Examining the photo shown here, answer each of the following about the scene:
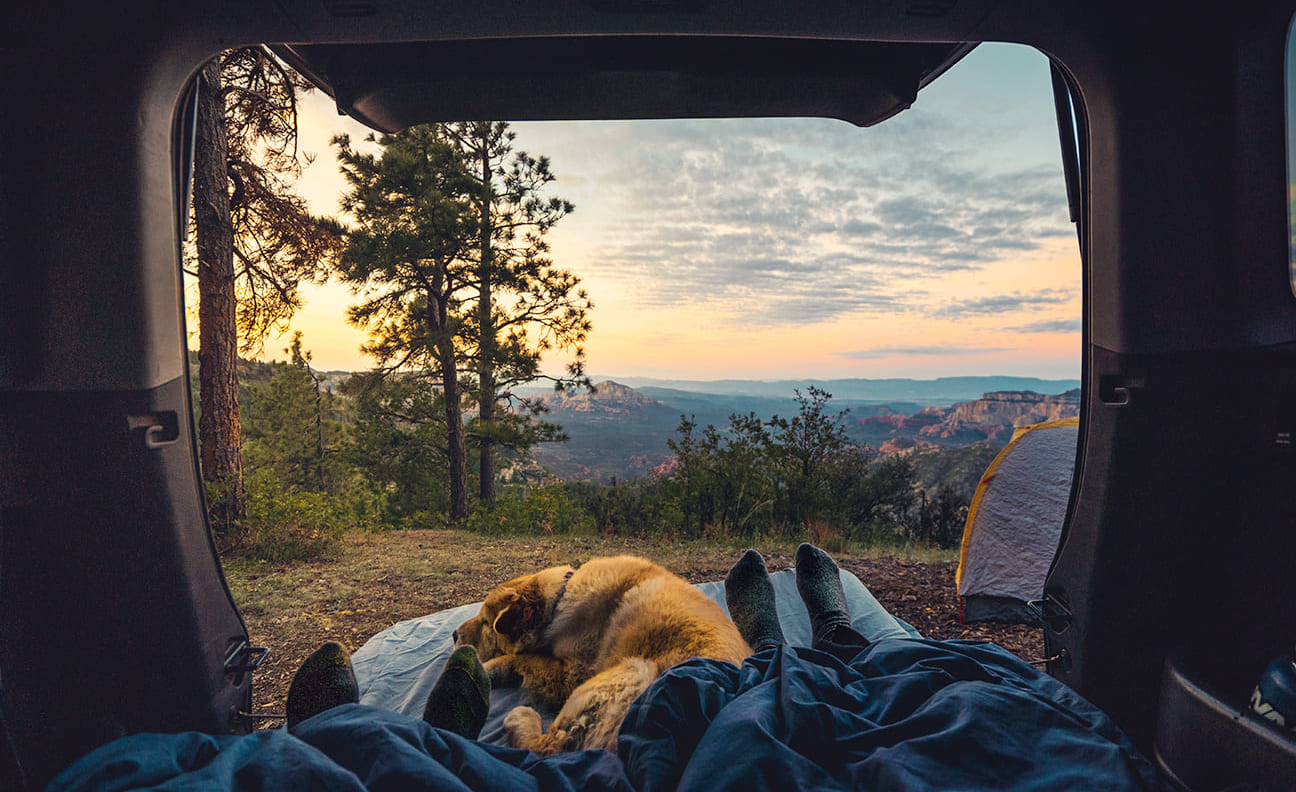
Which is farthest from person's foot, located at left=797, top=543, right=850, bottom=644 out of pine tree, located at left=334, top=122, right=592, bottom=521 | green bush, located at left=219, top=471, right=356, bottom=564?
pine tree, located at left=334, top=122, right=592, bottom=521

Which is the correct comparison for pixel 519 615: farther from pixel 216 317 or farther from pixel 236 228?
pixel 236 228

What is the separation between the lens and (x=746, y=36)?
1473 millimetres

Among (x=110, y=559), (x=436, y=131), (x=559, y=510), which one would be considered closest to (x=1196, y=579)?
(x=110, y=559)

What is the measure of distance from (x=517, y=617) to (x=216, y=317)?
21.3 feet

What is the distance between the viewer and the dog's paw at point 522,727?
199cm

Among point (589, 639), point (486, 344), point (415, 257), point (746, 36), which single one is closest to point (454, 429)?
point (486, 344)

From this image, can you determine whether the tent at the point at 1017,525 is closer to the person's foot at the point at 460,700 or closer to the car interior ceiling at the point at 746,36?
the car interior ceiling at the point at 746,36

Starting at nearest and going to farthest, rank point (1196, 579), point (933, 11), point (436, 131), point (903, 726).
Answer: point (903, 726) → point (933, 11) → point (1196, 579) → point (436, 131)

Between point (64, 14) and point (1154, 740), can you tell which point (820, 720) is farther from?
point (64, 14)

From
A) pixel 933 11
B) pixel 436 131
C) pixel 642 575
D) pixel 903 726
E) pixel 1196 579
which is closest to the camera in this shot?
pixel 903 726

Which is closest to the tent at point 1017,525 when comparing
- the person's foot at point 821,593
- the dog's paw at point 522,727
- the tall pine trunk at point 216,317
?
the person's foot at point 821,593

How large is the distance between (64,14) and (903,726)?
2584 mm

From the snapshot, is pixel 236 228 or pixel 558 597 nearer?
pixel 558 597

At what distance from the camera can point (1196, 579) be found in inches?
58.9
